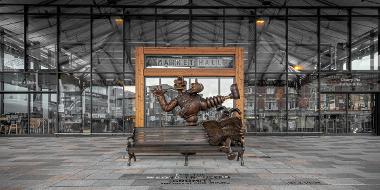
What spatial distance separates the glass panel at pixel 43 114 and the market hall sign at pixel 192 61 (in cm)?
1132

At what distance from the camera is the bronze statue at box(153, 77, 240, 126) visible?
26.8 ft

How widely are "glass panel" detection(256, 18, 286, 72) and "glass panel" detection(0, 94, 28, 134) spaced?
11894mm

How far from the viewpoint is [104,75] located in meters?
18.8

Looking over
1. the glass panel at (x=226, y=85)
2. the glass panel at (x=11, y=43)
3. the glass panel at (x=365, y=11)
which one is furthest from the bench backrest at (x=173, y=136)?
the glass panel at (x=365, y=11)

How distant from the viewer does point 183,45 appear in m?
18.7

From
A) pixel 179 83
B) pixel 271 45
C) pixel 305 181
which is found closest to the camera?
pixel 305 181

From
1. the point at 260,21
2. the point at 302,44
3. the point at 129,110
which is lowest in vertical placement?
the point at 129,110

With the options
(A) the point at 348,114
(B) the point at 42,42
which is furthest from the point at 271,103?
(B) the point at 42,42

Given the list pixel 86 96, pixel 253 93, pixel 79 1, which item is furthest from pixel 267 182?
pixel 79 1

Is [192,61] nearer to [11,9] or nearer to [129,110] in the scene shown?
[129,110]

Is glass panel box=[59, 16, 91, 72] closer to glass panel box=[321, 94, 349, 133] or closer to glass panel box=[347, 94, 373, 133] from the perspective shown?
glass panel box=[321, 94, 349, 133]

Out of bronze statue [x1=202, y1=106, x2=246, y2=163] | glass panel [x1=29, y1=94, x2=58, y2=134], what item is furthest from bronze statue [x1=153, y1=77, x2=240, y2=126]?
glass panel [x1=29, y1=94, x2=58, y2=134]

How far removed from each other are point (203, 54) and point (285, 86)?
10.9m

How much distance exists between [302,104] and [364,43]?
→ 456cm
